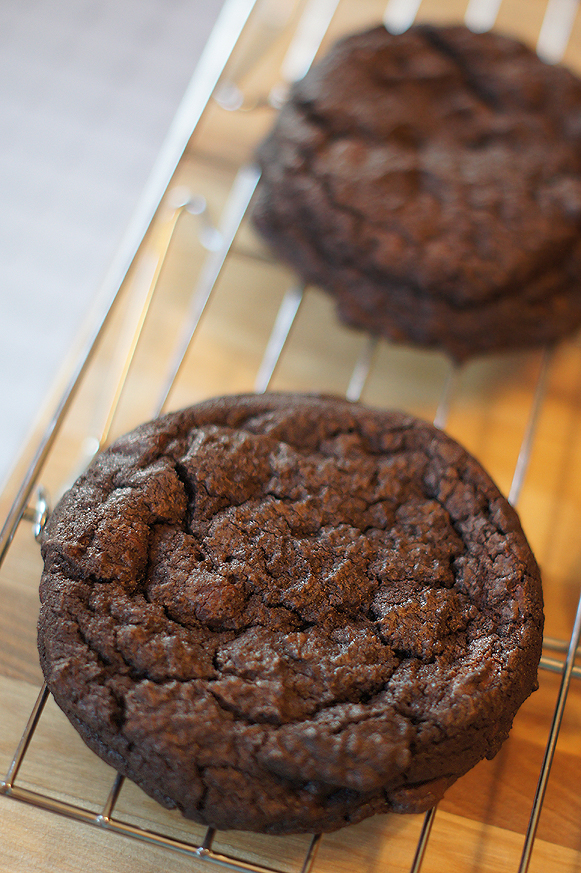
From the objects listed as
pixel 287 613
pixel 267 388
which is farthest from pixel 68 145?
pixel 287 613

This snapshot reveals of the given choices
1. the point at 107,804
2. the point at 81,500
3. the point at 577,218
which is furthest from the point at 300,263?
the point at 107,804

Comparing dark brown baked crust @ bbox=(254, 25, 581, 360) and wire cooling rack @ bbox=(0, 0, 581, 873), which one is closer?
wire cooling rack @ bbox=(0, 0, 581, 873)

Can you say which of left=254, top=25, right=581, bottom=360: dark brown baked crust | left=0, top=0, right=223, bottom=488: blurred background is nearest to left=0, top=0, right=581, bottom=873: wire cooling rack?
left=254, top=25, right=581, bottom=360: dark brown baked crust

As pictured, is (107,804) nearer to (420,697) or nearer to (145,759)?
(145,759)

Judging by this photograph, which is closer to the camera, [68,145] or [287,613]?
[287,613]

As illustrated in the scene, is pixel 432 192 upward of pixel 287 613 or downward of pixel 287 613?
upward

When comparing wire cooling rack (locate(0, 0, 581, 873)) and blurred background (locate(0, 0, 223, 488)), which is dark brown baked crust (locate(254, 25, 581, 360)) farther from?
blurred background (locate(0, 0, 223, 488))

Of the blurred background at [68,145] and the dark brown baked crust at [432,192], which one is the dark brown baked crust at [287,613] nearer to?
the dark brown baked crust at [432,192]

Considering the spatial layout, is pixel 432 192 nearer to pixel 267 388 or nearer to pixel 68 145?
pixel 267 388
